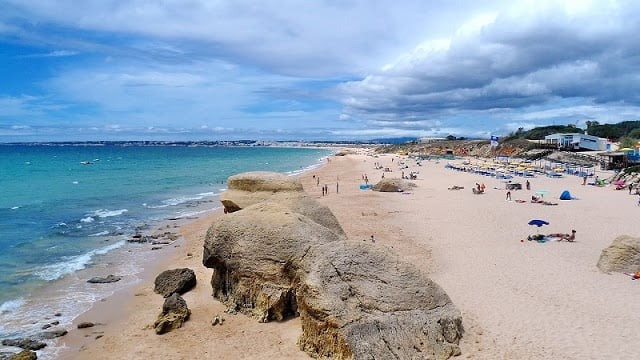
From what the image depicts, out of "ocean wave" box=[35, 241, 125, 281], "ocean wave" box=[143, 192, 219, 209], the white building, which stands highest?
the white building

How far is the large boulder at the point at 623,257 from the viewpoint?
16422mm

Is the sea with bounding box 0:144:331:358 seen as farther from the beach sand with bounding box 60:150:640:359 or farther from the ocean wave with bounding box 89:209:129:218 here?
the beach sand with bounding box 60:150:640:359

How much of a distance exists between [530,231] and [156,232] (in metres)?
19.6

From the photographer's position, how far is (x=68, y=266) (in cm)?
2045

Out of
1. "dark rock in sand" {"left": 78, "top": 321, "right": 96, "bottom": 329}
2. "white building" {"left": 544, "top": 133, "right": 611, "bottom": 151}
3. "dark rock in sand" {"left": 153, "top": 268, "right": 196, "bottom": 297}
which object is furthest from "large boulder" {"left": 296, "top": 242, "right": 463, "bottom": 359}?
"white building" {"left": 544, "top": 133, "right": 611, "bottom": 151}

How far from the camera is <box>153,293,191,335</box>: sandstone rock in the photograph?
12992mm

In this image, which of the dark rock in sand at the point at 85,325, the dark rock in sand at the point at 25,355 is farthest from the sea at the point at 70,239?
the dark rock in sand at the point at 25,355

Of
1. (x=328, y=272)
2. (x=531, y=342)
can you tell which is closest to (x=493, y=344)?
(x=531, y=342)

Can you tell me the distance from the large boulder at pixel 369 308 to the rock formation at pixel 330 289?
0.06ft

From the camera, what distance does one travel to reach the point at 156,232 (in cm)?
2738

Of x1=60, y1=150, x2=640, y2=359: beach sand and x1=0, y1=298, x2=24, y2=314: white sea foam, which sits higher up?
x1=60, y1=150, x2=640, y2=359: beach sand

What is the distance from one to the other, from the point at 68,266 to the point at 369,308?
1543cm

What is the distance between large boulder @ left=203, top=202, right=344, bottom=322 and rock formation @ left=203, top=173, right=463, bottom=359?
0.08 ft

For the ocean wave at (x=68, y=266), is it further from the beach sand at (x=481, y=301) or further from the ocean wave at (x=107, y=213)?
the ocean wave at (x=107, y=213)
